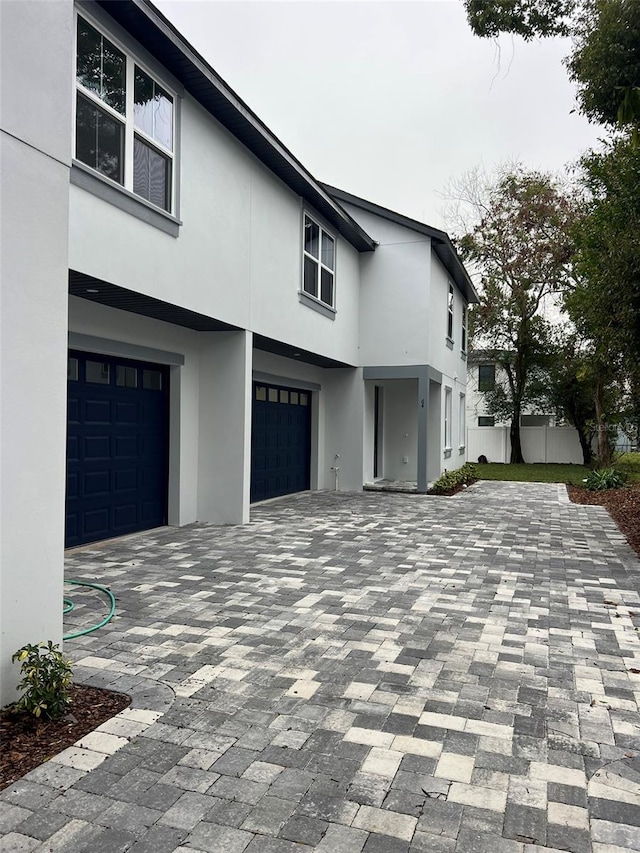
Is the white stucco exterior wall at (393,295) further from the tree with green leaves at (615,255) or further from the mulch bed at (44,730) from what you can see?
the mulch bed at (44,730)

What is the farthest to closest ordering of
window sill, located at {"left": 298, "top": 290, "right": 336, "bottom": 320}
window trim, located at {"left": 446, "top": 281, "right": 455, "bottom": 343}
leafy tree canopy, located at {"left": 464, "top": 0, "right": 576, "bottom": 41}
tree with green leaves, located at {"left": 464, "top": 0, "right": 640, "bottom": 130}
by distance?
window trim, located at {"left": 446, "top": 281, "right": 455, "bottom": 343} → window sill, located at {"left": 298, "top": 290, "right": 336, "bottom": 320} → leafy tree canopy, located at {"left": 464, "top": 0, "right": 576, "bottom": 41} → tree with green leaves, located at {"left": 464, "top": 0, "right": 640, "bottom": 130}

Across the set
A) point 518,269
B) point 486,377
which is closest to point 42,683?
point 518,269

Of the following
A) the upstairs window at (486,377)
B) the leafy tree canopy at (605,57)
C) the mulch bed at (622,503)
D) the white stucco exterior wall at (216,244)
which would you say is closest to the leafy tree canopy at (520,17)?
the leafy tree canopy at (605,57)

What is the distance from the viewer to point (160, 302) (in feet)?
22.7

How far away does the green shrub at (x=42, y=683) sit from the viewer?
309 cm

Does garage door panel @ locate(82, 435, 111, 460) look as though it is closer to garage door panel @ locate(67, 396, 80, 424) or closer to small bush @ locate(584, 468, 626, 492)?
garage door panel @ locate(67, 396, 80, 424)

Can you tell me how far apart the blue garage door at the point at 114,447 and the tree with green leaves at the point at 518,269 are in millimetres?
19870

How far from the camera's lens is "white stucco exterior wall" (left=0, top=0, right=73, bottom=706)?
3.07m

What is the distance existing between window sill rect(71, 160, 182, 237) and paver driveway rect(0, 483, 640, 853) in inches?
146

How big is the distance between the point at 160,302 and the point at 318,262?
545cm

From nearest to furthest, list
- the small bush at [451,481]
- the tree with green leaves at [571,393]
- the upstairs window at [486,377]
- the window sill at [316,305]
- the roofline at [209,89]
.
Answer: the roofline at [209,89] → the window sill at [316,305] → the small bush at [451,481] → the tree with green leaves at [571,393] → the upstairs window at [486,377]

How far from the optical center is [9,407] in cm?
307

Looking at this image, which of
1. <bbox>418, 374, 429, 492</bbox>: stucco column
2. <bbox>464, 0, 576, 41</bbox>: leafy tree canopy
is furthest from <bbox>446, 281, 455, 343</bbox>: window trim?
<bbox>464, 0, 576, 41</bbox>: leafy tree canopy

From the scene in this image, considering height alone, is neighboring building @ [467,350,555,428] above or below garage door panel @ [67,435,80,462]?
above
